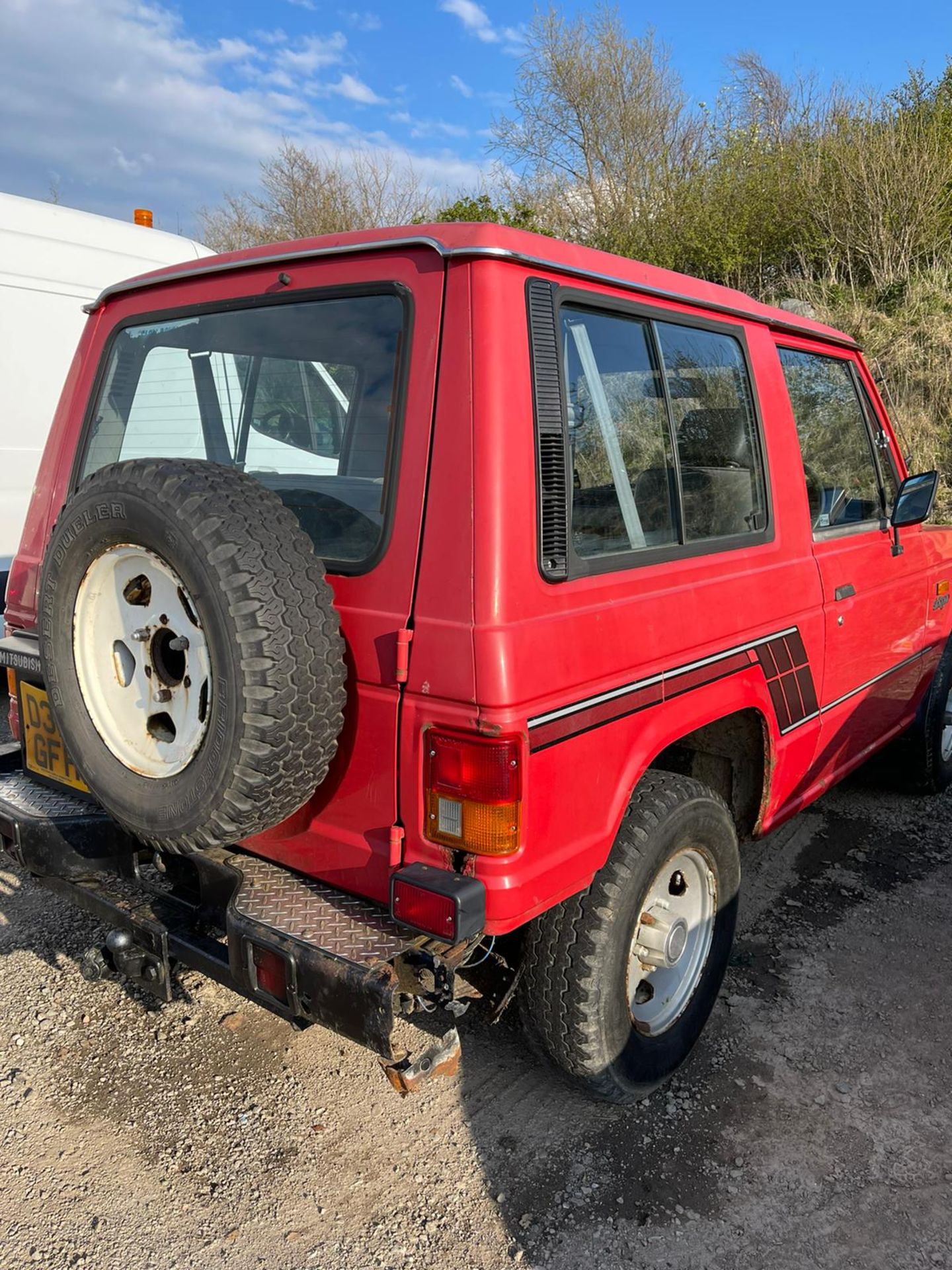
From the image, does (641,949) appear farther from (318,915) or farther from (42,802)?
(42,802)

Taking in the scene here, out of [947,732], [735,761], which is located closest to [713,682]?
[735,761]

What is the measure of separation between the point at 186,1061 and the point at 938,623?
3.47 metres

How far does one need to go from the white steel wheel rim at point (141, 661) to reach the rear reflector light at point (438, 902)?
527mm

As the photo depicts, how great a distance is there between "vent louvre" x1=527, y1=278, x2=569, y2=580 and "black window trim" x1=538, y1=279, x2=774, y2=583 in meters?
0.01

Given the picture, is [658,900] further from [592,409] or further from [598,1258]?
[592,409]

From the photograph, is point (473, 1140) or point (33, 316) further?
point (33, 316)

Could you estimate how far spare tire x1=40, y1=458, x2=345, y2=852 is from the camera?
183cm

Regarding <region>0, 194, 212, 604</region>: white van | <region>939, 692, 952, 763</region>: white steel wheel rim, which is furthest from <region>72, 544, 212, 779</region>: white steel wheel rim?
<region>0, 194, 212, 604</region>: white van

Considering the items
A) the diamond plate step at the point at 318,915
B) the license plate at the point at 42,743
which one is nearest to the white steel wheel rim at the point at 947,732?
the diamond plate step at the point at 318,915

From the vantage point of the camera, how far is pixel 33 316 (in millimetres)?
5488

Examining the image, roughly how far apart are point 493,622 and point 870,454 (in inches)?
93.3

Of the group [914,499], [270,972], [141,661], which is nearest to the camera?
[270,972]

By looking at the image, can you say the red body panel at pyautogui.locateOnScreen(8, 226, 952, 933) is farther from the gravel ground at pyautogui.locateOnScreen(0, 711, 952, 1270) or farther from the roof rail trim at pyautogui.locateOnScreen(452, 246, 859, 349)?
the gravel ground at pyautogui.locateOnScreen(0, 711, 952, 1270)

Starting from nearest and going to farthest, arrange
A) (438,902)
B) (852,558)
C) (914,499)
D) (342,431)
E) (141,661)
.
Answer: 1. (438,902)
2. (141,661)
3. (342,431)
4. (852,558)
5. (914,499)
